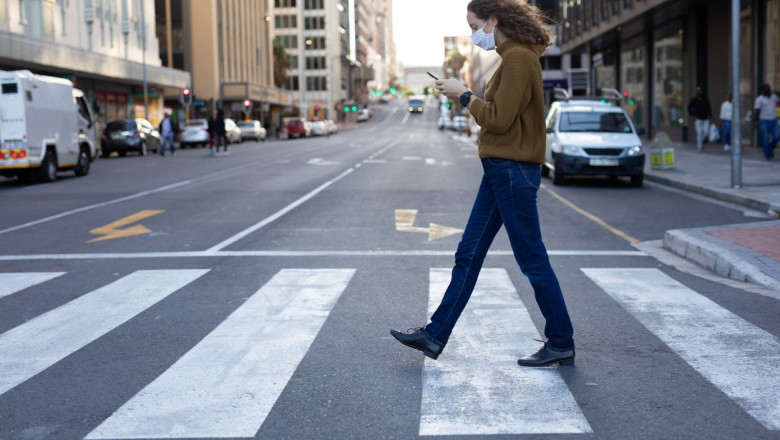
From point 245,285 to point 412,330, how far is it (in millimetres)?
2682

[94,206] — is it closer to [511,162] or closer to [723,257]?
[723,257]

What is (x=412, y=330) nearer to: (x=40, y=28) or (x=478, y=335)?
(x=478, y=335)

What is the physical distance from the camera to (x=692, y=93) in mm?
33125

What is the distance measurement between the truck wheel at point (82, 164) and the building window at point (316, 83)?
108121 mm

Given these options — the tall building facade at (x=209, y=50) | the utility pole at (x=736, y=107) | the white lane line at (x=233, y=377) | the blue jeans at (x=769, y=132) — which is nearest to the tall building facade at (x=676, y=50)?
the blue jeans at (x=769, y=132)

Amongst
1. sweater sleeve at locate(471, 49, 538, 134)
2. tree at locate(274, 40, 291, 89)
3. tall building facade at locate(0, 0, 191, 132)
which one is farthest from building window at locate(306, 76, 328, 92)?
sweater sleeve at locate(471, 49, 538, 134)

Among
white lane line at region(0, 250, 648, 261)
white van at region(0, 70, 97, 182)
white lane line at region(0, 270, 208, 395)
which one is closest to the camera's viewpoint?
white lane line at region(0, 270, 208, 395)

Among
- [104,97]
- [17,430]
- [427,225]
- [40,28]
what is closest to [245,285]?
[17,430]

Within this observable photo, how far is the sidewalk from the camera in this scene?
7789 mm

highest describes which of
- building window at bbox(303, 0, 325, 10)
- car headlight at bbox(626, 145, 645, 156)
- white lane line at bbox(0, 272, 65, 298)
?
building window at bbox(303, 0, 325, 10)

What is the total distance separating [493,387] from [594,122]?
50.8 ft

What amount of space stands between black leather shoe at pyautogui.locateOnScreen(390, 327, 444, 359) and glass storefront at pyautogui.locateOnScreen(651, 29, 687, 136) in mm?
31603

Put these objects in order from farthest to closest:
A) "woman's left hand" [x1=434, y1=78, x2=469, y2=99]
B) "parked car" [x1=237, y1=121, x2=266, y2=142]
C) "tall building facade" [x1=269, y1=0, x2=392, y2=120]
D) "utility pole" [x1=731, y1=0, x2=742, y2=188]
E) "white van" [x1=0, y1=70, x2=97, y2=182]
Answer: "tall building facade" [x1=269, y1=0, x2=392, y2=120] → "parked car" [x1=237, y1=121, x2=266, y2=142] → "white van" [x1=0, y1=70, x2=97, y2=182] → "utility pole" [x1=731, y1=0, x2=742, y2=188] → "woman's left hand" [x1=434, y1=78, x2=469, y2=99]

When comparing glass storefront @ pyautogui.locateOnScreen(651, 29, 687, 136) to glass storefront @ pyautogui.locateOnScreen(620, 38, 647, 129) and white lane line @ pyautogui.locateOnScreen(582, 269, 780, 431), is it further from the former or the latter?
white lane line @ pyautogui.locateOnScreen(582, 269, 780, 431)
